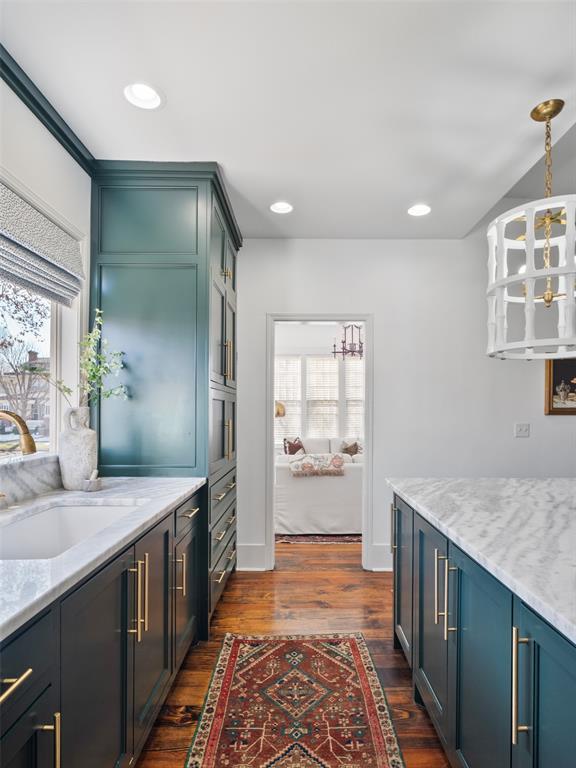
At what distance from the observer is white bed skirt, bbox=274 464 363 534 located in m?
4.36

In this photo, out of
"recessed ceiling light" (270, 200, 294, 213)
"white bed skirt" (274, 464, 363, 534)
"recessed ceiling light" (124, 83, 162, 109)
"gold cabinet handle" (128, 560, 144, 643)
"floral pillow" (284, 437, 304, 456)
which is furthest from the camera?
"floral pillow" (284, 437, 304, 456)

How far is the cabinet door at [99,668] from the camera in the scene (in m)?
1.03

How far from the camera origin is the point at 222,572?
9.23 ft

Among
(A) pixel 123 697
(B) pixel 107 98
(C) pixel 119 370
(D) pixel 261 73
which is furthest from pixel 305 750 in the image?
(B) pixel 107 98

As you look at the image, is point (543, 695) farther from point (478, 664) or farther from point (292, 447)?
point (292, 447)

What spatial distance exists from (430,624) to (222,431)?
5.43 ft


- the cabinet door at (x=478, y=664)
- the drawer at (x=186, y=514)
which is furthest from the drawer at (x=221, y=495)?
the cabinet door at (x=478, y=664)

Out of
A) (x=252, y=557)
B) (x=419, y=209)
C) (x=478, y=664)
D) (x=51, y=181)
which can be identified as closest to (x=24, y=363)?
(x=51, y=181)

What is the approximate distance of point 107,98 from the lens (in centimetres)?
188

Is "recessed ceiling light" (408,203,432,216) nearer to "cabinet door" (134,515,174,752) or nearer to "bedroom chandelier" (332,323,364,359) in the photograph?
"cabinet door" (134,515,174,752)

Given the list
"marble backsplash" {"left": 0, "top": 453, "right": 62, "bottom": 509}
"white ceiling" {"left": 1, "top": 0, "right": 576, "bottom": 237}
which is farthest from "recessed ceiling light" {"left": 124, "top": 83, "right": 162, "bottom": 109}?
"marble backsplash" {"left": 0, "top": 453, "right": 62, "bottom": 509}

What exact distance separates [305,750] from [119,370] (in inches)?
75.2

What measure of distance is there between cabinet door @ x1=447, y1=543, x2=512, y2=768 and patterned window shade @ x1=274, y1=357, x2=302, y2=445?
18.7ft

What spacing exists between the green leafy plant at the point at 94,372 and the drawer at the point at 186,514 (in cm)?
66
